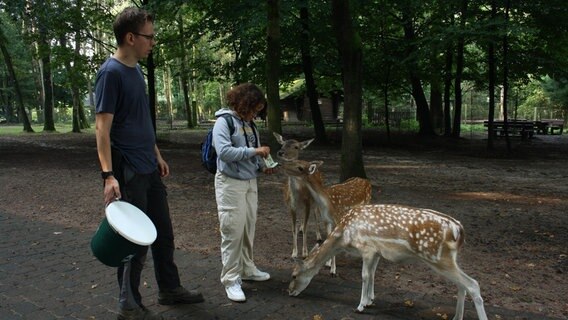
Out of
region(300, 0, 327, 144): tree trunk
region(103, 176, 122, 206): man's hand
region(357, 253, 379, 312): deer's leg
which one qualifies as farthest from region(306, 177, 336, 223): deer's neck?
region(300, 0, 327, 144): tree trunk

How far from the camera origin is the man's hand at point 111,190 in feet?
10.8

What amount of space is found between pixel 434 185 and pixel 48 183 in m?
8.00

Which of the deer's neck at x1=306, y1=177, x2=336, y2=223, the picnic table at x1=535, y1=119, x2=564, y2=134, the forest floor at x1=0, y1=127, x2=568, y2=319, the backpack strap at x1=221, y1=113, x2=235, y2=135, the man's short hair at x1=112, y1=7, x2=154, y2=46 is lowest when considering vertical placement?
the forest floor at x1=0, y1=127, x2=568, y2=319

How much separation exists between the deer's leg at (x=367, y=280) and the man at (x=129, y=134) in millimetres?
1591

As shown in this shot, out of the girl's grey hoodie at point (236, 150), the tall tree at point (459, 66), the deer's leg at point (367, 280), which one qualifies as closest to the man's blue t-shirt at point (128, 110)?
the girl's grey hoodie at point (236, 150)

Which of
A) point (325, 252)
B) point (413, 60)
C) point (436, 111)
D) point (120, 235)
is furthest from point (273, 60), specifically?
point (436, 111)

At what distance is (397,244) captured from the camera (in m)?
3.81

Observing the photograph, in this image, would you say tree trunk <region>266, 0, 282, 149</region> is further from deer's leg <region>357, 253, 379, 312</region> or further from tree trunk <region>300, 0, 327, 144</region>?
tree trunk <region>300, 0, 327, 144</region>

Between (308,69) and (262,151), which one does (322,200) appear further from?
(308,69)

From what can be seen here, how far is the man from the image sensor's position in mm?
3324

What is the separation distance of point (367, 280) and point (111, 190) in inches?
79.1

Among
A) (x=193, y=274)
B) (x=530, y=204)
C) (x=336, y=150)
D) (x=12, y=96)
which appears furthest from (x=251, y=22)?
(x=12, y=96)

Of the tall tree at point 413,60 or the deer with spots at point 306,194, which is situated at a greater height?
the tall tree at point 413,60

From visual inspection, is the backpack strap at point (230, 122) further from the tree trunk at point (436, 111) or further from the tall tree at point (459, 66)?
the tree trunk at point (436, 111)
